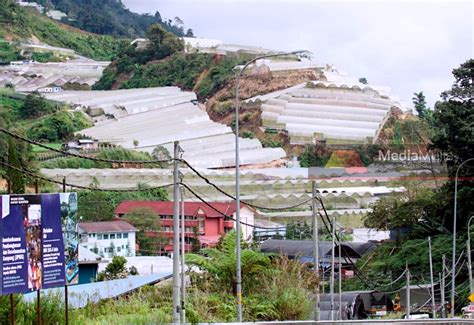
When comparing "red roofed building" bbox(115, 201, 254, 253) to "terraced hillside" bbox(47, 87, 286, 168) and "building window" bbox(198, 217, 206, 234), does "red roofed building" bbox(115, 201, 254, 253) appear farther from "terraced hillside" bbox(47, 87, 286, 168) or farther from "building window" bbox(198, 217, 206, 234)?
"terraced hillside" bbox(47, 87, 286, 168)

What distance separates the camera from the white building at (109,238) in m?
66.1

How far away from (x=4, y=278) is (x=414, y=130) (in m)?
88.9

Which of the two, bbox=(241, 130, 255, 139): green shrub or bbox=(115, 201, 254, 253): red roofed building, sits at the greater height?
A: bbox=(241, 130, 255, 139): green shrub

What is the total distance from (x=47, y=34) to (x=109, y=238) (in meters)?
115

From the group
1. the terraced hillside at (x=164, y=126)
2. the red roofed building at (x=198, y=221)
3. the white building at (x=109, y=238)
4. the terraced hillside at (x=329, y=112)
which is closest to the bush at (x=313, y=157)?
the terraced hillside at (x=329, y=112)

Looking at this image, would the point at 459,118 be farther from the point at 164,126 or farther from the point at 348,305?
the point at 164,126

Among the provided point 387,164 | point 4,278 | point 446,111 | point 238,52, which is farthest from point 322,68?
point 4,278

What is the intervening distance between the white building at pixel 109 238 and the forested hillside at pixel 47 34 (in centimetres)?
9241

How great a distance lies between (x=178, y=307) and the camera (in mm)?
19875

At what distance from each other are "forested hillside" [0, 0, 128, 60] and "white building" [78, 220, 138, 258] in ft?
303

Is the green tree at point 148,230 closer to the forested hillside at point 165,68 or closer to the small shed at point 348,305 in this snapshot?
the small shed at point 348,305

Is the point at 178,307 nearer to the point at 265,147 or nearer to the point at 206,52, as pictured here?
the point at 265,147

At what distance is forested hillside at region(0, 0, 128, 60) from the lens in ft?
541

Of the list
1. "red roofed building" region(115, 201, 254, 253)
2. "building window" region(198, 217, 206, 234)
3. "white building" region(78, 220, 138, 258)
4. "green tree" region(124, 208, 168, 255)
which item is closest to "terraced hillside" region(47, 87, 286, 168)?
"red roofed building" region(115, 201, 254, 253)
